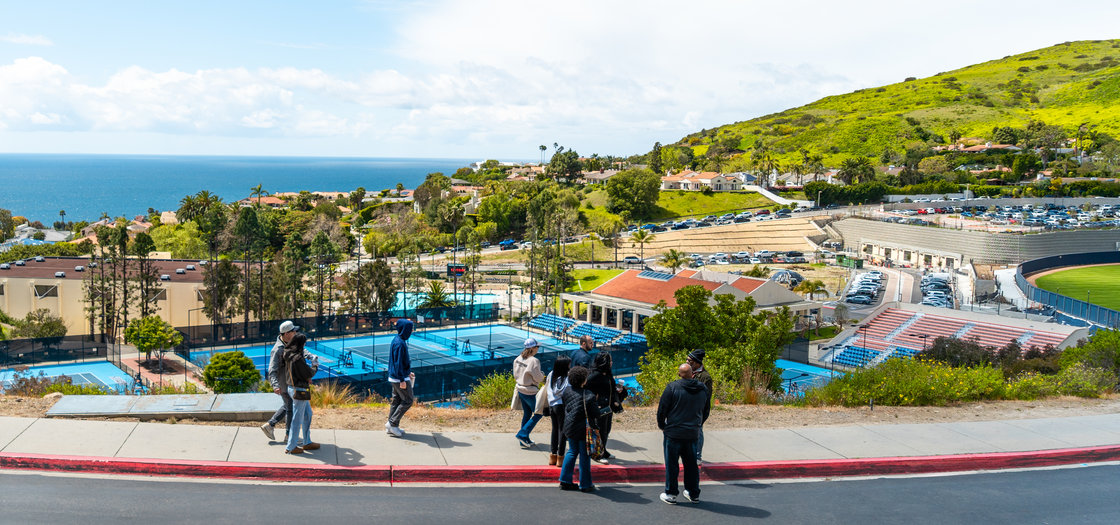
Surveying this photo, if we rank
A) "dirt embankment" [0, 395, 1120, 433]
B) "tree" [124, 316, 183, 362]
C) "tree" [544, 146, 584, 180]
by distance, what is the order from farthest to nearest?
"tree" [544, 146, 584, 180] < "tree" [124, 316, 183, 362] < "dirt embankment" [0, 395, 1120, 433]

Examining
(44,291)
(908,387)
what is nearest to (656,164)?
(44,291)

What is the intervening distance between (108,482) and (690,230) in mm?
100391

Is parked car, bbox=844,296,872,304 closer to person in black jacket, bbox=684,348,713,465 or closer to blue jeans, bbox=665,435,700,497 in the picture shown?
person in black jacket, bbox=684,348,713,465

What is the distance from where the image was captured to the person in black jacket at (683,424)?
28.7 ft

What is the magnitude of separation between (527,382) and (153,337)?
35.0 metres

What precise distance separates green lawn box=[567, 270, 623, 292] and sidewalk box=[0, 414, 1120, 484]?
66.4 meters

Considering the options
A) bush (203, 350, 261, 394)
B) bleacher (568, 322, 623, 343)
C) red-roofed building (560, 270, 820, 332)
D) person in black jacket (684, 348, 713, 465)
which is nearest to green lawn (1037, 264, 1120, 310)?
red-roofed building (560, 270, 820, 332)

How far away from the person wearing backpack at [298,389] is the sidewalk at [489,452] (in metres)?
0.25

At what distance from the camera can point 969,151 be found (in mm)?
152125

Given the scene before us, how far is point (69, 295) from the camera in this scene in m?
56.2

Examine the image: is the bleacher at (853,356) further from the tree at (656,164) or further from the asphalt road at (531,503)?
the tree at (656,164)

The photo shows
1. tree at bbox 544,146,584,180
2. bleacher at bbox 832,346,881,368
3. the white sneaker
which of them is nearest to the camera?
the white sneaker

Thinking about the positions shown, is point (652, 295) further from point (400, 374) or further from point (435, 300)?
point (400, 374)

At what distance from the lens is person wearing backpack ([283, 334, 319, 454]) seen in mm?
9578
